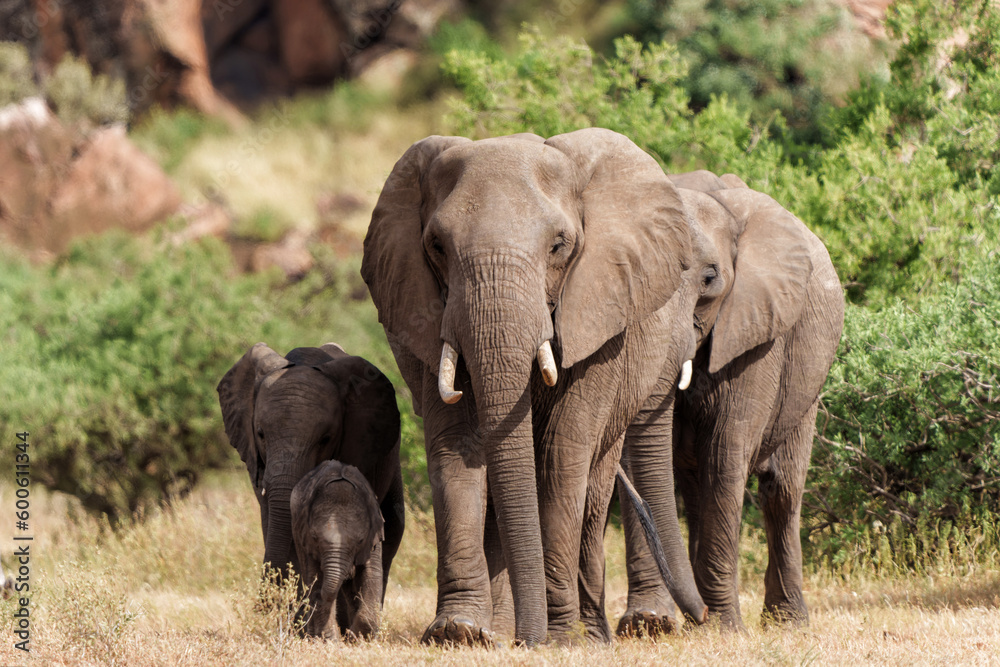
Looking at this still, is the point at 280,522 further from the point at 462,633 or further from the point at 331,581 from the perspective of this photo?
the point at 462,633

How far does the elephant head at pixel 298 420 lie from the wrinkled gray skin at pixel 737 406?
5.48ft

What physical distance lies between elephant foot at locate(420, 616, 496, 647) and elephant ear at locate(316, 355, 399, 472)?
1858 millimetres

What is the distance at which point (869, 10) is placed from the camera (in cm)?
2727

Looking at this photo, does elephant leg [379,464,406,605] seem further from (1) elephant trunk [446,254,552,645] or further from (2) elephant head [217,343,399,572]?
(1) elephant trunk [446,254,552,645]

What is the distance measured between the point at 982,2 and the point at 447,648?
12.9 meters

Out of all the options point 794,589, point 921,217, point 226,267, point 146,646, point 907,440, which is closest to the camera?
point 146,646

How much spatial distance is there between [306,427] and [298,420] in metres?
0.07

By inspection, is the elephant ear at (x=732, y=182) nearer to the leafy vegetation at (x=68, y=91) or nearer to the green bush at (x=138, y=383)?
the green bush at (x=138, y=383)

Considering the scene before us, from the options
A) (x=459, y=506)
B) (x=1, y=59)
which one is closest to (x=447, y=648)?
(x=459, y=506)

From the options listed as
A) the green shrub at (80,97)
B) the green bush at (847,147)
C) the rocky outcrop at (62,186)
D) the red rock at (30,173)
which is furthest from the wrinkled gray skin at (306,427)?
the green shrub at (80,97)

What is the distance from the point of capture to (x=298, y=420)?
750 centimetres

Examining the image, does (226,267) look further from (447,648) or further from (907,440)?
(447,648)

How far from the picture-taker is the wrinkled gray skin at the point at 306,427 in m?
7.49

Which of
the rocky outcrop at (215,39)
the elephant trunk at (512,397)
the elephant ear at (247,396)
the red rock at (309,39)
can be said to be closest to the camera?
the elephant trunk at (512,397)
